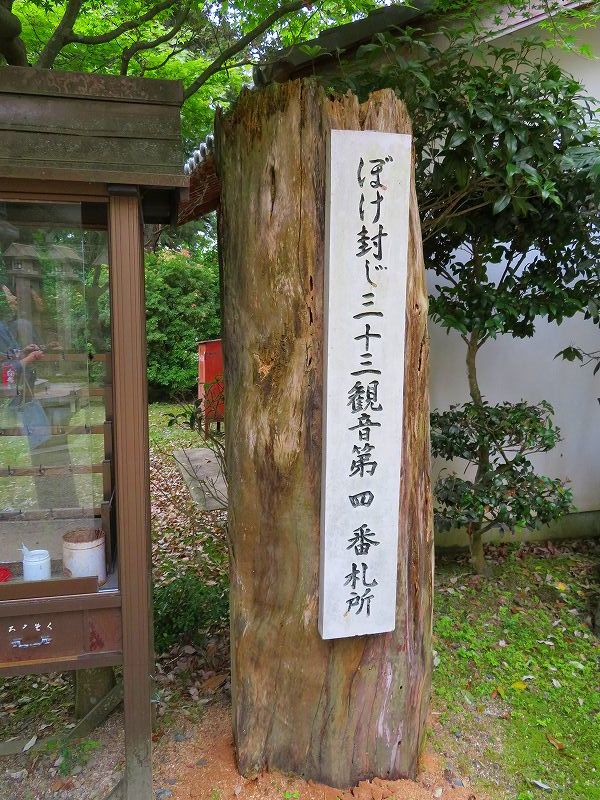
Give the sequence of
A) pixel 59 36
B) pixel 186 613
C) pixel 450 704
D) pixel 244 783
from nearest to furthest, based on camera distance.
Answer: pixel 244 783, pixel 450 704, pixel 186 613, pixel 59 36

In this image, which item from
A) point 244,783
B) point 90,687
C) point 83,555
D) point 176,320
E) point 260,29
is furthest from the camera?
point 176,320

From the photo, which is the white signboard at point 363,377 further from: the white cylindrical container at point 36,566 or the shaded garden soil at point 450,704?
the white cylindrical container at point 36,566

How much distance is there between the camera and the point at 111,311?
2338mm

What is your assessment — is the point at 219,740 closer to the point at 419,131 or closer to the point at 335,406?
the point at 335,406

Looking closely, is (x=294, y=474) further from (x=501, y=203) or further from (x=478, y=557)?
(x=478, y=557)

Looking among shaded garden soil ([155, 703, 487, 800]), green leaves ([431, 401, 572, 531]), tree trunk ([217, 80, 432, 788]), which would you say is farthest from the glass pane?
green leaves ([431, 401, 572, 531])

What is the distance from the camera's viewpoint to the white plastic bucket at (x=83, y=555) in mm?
2479

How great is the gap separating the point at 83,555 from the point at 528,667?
10.7 ft

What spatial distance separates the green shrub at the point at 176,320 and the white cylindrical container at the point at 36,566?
9.95 metres

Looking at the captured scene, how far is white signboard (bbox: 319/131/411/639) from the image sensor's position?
244 cm

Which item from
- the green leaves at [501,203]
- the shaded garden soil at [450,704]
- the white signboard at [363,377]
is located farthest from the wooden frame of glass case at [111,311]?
the green leaves at [501,203]

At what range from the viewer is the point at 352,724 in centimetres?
281

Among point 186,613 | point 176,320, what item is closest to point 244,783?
point 186,613

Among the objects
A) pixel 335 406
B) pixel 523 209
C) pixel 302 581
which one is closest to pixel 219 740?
pixel 302 581
